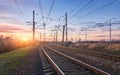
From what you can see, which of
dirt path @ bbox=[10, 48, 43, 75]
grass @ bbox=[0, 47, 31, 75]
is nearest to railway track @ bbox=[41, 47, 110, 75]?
dirt path @ bbox=[10, 48, 43, 75]

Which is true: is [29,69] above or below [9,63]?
above

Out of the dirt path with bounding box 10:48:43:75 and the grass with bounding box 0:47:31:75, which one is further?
the grass with bounding box 0:47:31:75

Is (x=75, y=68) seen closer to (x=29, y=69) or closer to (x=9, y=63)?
(x=29, y=69)

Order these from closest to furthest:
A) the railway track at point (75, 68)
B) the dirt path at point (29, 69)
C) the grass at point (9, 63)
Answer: the railway track at point (75, 68) < the dirt path at point (29, 69) < the grass at point (9, 63)

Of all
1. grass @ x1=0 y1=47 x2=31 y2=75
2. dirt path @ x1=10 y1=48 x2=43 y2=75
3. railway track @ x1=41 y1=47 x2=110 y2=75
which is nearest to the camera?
railway track @ x1=41 y1=47 x2=110 y2=75

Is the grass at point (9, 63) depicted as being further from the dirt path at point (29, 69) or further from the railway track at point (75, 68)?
the railway track at point (75, 68)

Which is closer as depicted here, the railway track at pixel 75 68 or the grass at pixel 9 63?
the railway track at pixel 75 68

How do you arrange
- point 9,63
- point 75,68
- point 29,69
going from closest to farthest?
point 75,68 → point 29,69 → point 9,63

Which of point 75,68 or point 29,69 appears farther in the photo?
point 29,69

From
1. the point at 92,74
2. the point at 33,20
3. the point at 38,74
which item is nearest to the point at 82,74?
the point at 92,74

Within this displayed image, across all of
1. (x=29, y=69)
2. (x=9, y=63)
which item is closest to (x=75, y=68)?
(x=29, y=69)

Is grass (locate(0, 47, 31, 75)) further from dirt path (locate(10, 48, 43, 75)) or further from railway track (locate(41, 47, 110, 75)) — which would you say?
railway track (locate(41, 47, 110, 75))

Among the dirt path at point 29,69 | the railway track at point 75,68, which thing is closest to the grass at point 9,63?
the dirt path at point 29,69

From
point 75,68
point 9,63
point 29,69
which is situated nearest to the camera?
point 75,68
